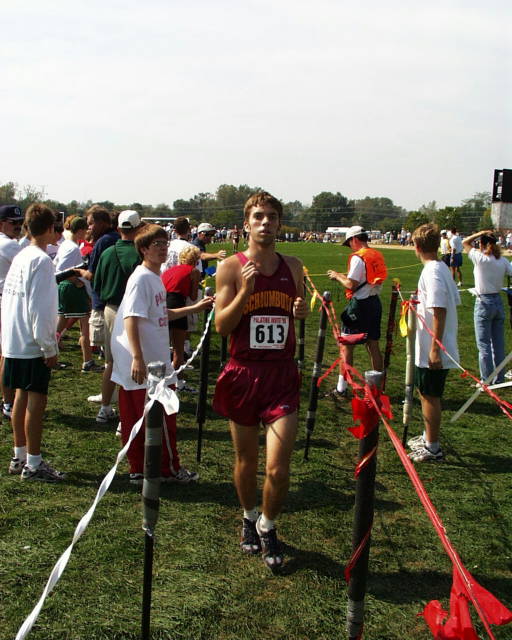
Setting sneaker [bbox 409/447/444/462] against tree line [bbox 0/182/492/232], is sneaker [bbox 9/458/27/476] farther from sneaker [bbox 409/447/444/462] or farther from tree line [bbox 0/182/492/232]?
tree line [bbox 0/182/492/232]

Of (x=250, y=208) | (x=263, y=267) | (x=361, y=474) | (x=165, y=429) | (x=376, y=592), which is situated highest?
(x=250, y=208)

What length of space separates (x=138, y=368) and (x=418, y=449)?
274 centimetres

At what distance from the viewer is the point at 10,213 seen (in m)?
6.23

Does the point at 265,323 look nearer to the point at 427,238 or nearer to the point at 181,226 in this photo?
the point at 427,238

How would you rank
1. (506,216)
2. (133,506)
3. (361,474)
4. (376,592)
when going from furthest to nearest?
(506,216)
(133,506)
(376,592)
(361,474)

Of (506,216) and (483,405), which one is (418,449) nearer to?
(483,405)

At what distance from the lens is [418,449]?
5.60 m

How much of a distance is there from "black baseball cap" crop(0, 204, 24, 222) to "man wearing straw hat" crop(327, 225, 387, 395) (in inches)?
138

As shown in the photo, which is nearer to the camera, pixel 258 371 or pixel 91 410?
pixel 258 371

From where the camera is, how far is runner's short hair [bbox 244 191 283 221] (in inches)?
149

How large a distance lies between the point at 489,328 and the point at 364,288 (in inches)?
80.3

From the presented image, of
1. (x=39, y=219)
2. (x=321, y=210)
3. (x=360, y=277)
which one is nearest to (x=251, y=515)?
(x=39, y=219)

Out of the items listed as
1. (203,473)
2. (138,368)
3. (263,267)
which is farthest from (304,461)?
(263,267)

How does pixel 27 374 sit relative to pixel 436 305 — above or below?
below
